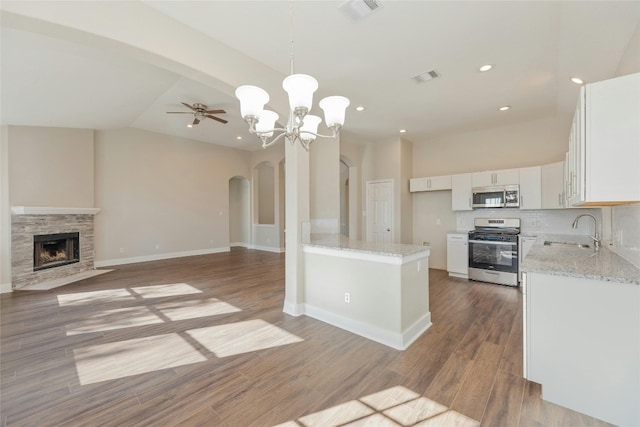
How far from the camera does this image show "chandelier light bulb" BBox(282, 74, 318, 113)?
1.74 m

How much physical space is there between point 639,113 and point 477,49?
A: 1635mm

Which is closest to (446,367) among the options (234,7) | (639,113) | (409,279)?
(409,279)

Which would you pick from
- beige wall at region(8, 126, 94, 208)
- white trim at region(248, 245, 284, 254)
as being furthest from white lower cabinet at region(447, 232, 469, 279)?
beige wall at region(8, 126, 94, 208)

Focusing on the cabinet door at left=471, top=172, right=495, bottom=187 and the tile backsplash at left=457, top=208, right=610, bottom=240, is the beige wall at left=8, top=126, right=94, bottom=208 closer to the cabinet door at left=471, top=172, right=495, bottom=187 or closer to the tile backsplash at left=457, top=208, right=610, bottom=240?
the cabinet door at left=471, top=172, right=495, bottom=187

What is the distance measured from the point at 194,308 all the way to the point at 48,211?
3854 millimetres

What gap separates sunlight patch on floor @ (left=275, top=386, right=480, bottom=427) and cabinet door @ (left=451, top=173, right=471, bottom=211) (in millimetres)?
4278

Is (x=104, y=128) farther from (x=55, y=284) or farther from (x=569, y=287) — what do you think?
(x=569, y=287)

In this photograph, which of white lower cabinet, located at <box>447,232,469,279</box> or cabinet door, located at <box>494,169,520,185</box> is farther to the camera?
white lower cabinet, located at <box>447,232,469,279</box>

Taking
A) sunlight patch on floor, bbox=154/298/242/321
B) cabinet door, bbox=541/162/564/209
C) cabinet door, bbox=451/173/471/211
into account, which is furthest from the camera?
cabinet door, bbox=451/173/471/211

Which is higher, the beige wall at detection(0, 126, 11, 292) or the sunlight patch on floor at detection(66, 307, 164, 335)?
the beige wall at detection(0, 126, 11, 292)

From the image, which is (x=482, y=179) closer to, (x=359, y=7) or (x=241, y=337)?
(x=359, y=7)

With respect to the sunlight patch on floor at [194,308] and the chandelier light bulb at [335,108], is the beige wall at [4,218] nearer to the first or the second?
the sunlight patch on floor at [194,308]

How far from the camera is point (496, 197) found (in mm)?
4918

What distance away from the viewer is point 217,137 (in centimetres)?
728
